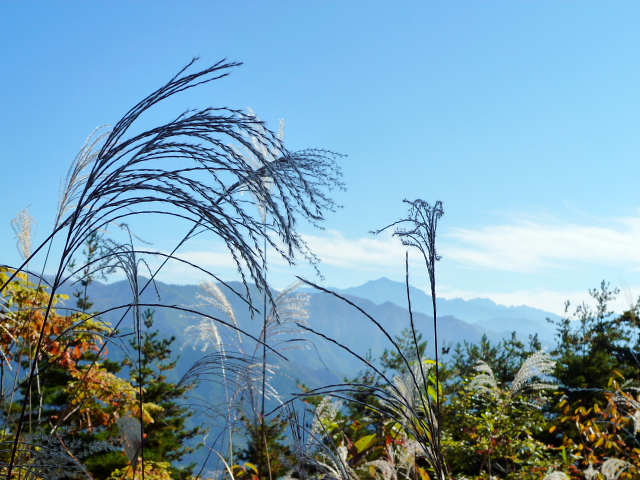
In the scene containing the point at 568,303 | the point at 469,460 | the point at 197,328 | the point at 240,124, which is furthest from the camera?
the point at 568,303

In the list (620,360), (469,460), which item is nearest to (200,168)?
(469,460)

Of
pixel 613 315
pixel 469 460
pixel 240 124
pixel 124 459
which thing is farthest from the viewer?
pixel 613 315

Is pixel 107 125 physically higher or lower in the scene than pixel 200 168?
higher

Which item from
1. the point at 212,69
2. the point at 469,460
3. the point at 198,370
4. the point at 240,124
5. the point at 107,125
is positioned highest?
the point at 107,125

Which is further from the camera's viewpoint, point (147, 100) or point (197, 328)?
point (197, 328)

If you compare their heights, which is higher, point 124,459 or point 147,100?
point 147,100

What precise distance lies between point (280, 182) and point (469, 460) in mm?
3251

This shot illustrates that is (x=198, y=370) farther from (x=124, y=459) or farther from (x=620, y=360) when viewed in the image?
(x=620, y=360)

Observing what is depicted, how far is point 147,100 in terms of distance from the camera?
118 centimetres

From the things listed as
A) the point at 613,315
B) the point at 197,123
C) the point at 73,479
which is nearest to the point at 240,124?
the point at 197,123

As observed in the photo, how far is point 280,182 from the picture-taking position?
1.14m

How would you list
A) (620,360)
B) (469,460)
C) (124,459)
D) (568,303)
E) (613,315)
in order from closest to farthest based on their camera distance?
(469,460) → (124,459) → (620,360) → (613,315) → (568,303)

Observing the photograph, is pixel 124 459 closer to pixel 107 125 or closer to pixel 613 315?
pixel 107 125

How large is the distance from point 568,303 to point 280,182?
403 inches
